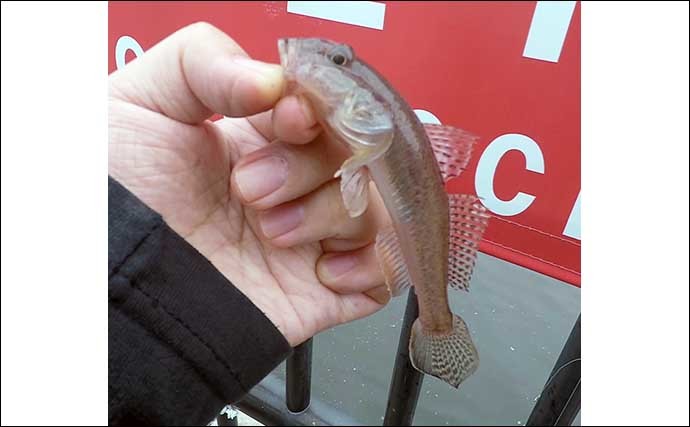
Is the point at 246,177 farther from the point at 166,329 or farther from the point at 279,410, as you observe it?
the point at 279,410

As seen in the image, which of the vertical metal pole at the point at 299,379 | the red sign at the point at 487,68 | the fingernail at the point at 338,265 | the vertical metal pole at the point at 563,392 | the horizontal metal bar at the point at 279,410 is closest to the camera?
the red sign at the point at 487,68

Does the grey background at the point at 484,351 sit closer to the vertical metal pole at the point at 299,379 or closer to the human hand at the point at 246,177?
the vertical metal pole at the point at 299,379

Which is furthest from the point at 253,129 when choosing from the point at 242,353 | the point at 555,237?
the point at 555,237

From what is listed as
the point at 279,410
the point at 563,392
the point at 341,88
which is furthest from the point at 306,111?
the point at 279,410

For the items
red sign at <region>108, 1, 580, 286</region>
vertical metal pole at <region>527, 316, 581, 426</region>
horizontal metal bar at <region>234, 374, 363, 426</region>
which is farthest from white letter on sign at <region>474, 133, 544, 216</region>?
horizontal metal bar at <region>234, 374, 363, 426</region>

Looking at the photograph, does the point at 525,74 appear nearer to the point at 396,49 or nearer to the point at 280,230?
the point at 396,49

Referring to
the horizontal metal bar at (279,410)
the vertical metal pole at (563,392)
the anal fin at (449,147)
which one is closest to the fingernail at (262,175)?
the anal fin at (449,147)

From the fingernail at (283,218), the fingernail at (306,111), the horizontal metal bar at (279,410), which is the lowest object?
the horizontal metal bar at (279,410)
